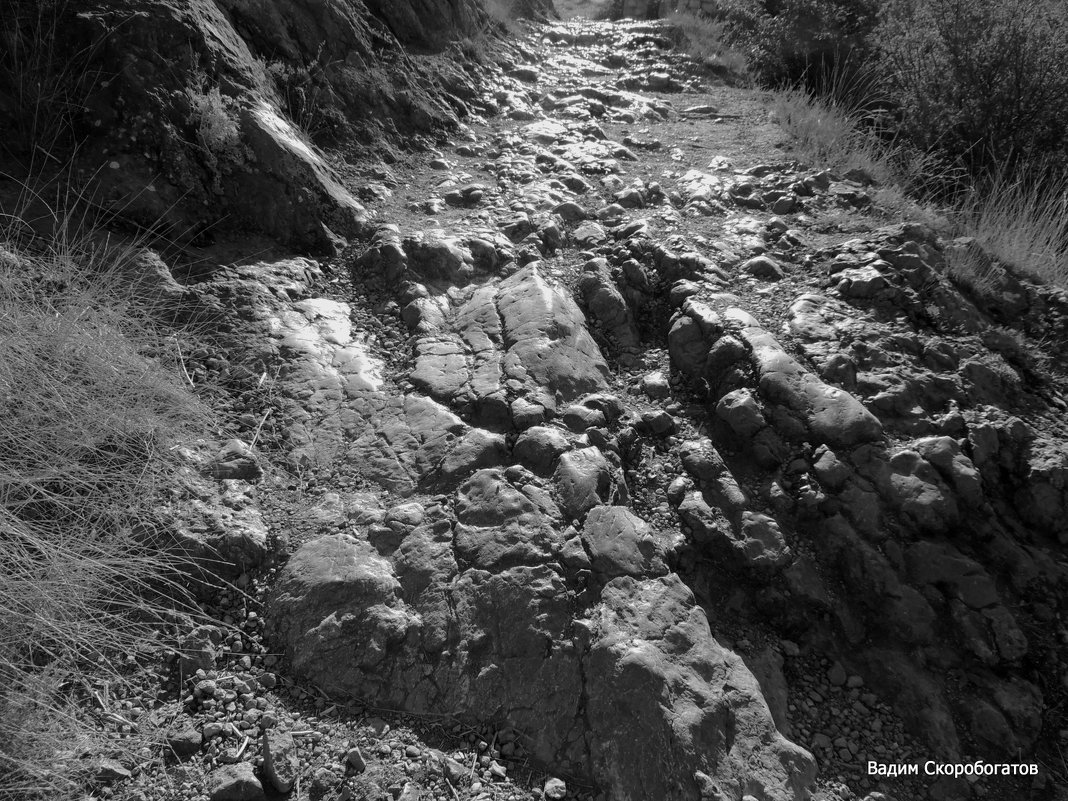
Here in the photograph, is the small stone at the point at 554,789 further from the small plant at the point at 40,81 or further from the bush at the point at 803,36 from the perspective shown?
the bush at the point at 803,36

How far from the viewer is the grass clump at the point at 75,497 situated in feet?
5.84

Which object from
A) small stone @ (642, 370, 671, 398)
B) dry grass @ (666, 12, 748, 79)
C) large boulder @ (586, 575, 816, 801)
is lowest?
large boulder @ (586, 575, 816, 801)

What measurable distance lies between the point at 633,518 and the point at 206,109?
3104 millimetres

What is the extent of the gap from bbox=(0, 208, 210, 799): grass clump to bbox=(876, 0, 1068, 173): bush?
5534 millimetres

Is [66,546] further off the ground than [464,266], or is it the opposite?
[464,266]

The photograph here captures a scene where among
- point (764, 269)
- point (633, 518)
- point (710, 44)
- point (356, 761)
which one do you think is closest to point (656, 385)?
point (633, 518)

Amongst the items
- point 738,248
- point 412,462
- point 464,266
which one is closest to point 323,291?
point 464,266

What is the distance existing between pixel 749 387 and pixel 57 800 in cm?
289

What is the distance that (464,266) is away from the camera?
391 centimetres

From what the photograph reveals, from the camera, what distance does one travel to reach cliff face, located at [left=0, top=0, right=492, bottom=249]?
10.8 ft

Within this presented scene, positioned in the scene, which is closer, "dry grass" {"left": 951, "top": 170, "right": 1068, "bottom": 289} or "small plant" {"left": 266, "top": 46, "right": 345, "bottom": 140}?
"dry grass" {"left": 951, "top": 170, "right": 1068, "bottom": 289}

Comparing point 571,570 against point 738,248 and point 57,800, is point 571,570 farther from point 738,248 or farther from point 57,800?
point 738,248

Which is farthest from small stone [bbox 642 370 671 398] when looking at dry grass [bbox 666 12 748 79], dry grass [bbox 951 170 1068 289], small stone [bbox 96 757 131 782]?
dry grass [bbox 666 12 748 79]

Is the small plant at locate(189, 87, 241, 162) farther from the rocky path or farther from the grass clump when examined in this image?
the grass clump
